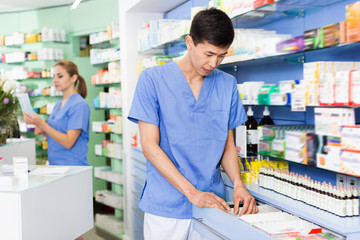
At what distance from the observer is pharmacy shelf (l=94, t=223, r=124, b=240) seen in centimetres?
598

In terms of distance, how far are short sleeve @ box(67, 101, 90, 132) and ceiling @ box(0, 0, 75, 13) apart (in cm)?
492

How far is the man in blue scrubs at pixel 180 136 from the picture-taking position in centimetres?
225

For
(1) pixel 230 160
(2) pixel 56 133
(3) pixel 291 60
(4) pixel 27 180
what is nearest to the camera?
(1) pixel 230 160

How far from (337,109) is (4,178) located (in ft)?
6.83

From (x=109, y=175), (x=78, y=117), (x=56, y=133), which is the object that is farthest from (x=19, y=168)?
(x=109, y=175)

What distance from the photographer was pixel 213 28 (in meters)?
1.99

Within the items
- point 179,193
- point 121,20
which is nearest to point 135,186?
point 121,20

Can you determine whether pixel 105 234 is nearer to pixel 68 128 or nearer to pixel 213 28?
pixel 68 128

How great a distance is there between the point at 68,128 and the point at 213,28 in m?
2.58

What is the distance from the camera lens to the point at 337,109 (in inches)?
82.7

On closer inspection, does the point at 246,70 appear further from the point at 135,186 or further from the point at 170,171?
the point at 135,186

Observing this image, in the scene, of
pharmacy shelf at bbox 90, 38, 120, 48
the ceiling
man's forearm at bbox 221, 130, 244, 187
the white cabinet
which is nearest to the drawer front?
man's forearm at bbox 221, 130, 244, 187

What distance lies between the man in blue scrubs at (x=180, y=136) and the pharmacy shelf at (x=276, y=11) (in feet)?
2.32

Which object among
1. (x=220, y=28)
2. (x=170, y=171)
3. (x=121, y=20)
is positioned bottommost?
(x=170, y=171)
